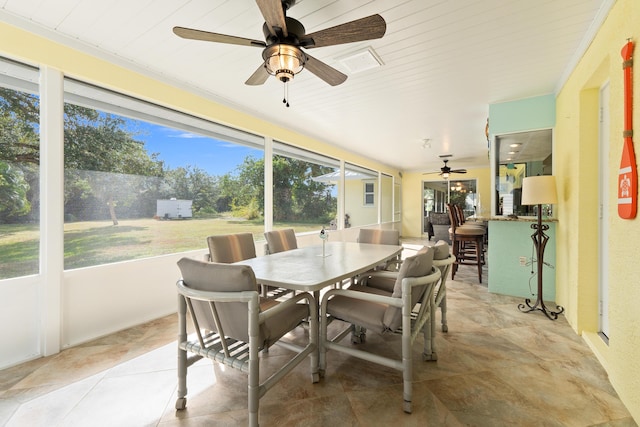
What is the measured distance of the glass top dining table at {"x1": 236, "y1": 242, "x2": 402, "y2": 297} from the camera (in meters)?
1.62

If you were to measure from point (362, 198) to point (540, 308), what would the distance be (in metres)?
5.95

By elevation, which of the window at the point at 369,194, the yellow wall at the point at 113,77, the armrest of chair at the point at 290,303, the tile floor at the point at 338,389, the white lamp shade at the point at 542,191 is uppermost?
the yellow wall at the point at 113,77

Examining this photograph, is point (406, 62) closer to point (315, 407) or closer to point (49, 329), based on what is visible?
point (315, 407)

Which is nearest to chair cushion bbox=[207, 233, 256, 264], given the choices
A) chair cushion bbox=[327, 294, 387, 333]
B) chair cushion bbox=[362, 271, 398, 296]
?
chair cushion bbox=[327, 294, 387, 333]

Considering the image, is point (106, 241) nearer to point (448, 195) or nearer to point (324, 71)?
point (324, 71)

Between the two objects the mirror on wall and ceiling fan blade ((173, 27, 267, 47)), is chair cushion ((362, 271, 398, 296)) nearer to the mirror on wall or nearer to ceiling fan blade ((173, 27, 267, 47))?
ceiling fan blade ((173, 27, 267, 47))

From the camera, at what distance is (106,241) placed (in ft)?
8.38

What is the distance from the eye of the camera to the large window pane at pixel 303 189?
15.3ft

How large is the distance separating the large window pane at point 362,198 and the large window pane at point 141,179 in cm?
439

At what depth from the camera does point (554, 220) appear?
3010 millimetres

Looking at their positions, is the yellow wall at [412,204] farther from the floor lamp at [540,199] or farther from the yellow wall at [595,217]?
the floor lamp at [540,199]

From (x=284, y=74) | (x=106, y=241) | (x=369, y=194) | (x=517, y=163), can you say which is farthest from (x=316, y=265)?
(x=369, y=194)

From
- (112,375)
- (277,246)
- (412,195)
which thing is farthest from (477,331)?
(412,195)

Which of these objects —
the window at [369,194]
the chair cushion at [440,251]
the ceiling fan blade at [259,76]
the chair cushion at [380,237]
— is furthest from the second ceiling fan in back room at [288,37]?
the window at [369,194]
